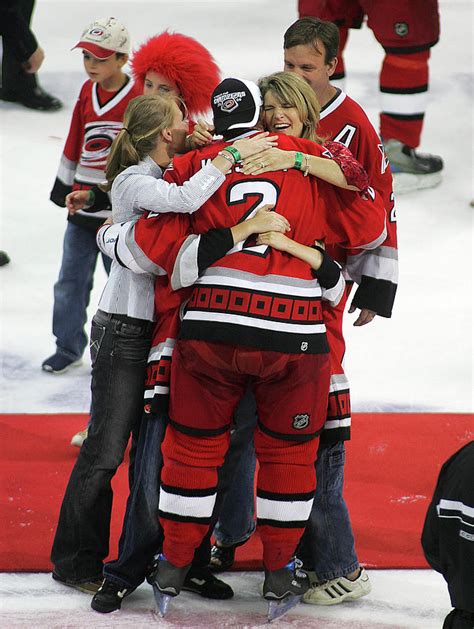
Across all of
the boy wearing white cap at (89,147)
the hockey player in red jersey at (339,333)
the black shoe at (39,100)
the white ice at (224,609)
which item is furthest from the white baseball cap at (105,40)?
the black shoe at (39,100)

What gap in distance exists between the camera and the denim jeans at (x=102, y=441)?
2.96 m

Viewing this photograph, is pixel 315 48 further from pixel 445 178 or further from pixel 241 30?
pixel 241 30

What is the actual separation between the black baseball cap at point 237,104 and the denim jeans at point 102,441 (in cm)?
56

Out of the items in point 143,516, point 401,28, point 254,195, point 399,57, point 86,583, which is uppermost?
point 401,28

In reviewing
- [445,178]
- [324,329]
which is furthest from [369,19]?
[324,329]

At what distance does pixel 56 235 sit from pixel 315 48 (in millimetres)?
2638

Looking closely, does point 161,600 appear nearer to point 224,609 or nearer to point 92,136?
point 224,609

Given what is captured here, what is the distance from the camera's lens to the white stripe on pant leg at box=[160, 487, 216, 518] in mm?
2799

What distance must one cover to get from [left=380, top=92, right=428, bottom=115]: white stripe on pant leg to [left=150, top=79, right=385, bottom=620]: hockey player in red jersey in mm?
3008

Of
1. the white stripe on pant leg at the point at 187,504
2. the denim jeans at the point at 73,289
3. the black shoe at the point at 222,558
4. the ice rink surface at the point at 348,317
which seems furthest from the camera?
the denim jeans at the point at 73,289

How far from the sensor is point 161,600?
2918mm

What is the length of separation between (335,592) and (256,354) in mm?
763

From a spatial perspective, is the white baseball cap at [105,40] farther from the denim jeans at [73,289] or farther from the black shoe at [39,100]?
the black shoe at [39,100]

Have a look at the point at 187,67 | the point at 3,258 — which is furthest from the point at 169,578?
the point at 3,258
